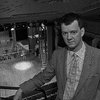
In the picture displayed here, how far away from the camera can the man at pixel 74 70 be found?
1.54m

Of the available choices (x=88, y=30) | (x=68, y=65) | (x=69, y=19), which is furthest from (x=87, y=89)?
(x=88, y=30)

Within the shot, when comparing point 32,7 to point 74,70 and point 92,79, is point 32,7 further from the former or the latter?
point 92,79

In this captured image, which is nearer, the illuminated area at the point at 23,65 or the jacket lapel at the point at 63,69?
the jacket lapel at the point at 63,69

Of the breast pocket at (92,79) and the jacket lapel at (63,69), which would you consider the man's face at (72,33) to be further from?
the breast pocket at (92,79)

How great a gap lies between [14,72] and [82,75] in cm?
1057

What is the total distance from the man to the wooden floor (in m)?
7.56

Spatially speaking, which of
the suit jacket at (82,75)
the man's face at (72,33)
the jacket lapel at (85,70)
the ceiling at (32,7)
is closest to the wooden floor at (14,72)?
the ceiling at (32,7)

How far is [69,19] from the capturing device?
146 cm

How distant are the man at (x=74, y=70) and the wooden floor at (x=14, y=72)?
24.8 feet

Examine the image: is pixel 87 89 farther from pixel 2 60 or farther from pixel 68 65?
pixel 2 60

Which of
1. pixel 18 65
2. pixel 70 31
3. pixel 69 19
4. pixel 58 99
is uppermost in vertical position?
pixel 69 19

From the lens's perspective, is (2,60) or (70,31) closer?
(70,31)

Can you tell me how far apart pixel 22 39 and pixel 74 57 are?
54.8 feet

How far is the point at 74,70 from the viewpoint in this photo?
1.70 m
